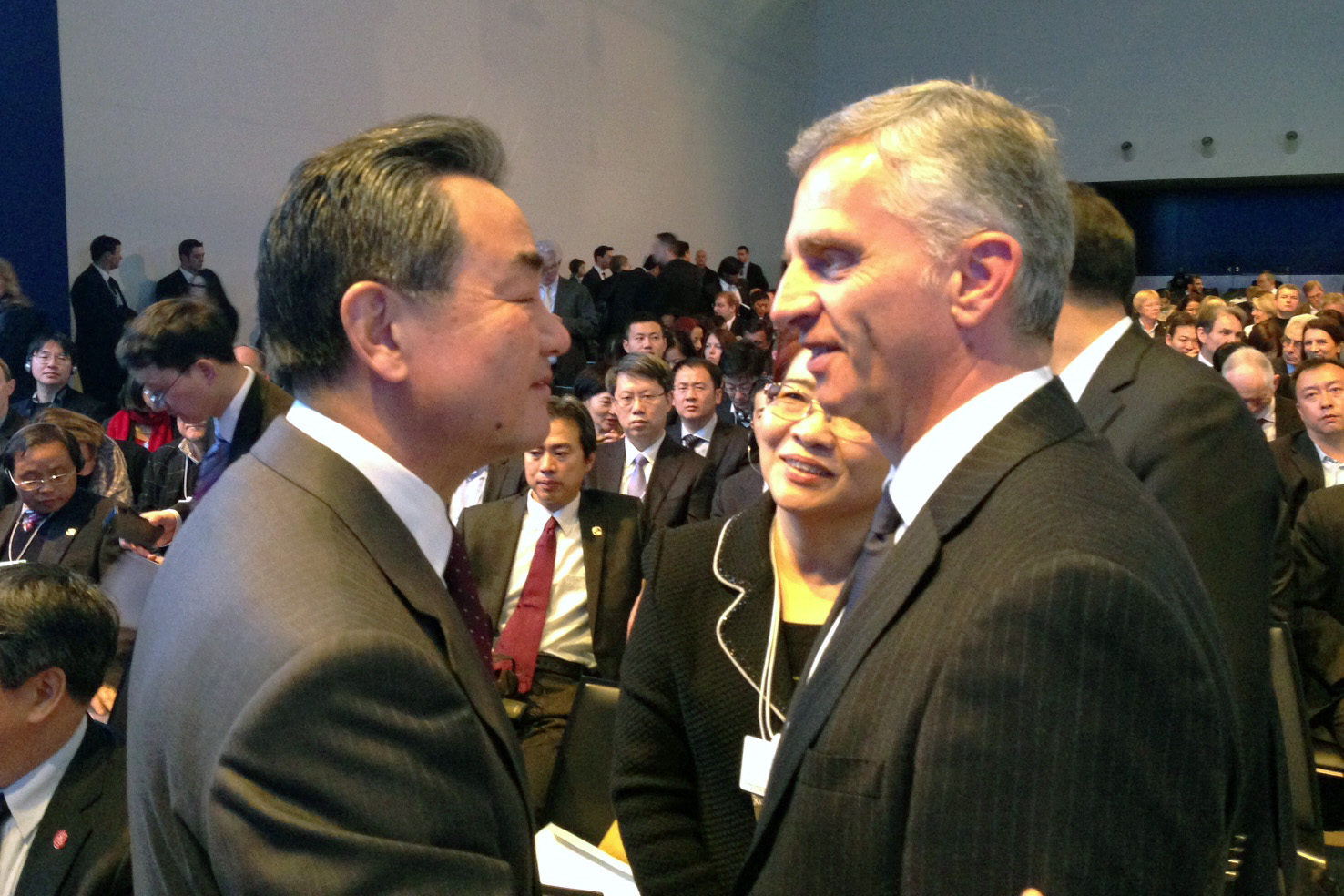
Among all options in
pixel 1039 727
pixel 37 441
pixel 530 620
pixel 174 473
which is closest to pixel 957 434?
pixel 1039 727

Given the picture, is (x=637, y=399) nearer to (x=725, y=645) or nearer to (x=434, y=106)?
(x=725, y=645)

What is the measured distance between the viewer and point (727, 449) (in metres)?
5.61

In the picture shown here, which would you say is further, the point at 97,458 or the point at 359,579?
the point at 97,458

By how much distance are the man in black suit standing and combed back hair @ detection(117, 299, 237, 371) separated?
276cm

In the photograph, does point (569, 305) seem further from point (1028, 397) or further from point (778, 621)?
point (1028, 397)

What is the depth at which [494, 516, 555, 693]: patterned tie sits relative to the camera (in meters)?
3.47

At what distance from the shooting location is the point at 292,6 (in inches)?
376

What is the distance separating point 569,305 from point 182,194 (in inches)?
133

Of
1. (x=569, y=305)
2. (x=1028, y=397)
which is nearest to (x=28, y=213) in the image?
(x=569, y=305)

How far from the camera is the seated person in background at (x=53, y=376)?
624cm

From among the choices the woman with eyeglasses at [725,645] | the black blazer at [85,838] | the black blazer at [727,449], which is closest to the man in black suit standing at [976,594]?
the woman with eyeglasses at [725,645]

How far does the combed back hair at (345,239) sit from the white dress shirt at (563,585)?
245cm

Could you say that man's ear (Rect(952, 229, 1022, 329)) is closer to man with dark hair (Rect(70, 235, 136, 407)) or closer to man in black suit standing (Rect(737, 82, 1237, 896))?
man in black suit standing (Rect(737, 82, 1237, 896))

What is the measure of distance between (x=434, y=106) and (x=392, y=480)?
415 inches
